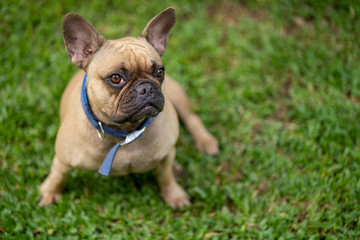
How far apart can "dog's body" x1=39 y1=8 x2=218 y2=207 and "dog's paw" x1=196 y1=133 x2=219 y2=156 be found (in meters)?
0.82

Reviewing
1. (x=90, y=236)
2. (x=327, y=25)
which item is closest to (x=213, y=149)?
(x=90, y=236)

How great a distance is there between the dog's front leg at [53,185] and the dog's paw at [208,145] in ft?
5.35

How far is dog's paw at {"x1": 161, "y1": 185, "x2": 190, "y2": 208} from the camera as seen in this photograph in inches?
147

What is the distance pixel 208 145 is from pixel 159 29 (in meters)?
1.69

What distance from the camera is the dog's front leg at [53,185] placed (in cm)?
338

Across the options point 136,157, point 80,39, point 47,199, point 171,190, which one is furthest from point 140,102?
point 47,199

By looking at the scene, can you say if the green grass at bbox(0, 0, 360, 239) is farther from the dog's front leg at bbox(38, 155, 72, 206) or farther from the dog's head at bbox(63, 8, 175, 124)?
the dog's head at bbox(63, 8, 175, 124)

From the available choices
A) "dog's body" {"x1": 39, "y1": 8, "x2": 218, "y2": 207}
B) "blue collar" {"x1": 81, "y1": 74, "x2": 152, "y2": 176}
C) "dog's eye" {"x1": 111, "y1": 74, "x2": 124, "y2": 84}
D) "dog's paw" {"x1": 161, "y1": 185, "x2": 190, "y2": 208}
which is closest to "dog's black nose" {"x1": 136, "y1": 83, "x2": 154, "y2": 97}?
"dog's body" {"x1": 39, "y1": 8, "x2": 218, "y2": 207}

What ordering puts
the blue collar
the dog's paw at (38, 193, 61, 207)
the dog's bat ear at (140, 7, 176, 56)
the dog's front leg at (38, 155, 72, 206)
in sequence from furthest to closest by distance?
the dog's paw at (38, 193, 61, 207), the dog's front leg at (38, 155, 72, 206), the dog's bat ear at (140, 7, 176, 56), the blue collar

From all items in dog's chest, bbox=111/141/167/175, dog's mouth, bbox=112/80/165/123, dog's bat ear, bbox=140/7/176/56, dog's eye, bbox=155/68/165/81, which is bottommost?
dog's chest, bbox=111/141/167/175

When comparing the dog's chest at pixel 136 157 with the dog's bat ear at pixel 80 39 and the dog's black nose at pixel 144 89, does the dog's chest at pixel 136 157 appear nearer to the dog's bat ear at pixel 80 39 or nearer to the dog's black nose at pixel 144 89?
the dog's black nose at pixel 144 89

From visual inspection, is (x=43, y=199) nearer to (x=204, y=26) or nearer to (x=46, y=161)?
(x=46, y=161)

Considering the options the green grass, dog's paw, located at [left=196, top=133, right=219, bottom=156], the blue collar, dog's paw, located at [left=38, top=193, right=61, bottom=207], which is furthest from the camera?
dog's paw, located at [left=196, top=133, right=219, bottom=156]

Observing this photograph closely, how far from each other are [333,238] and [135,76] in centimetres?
237
